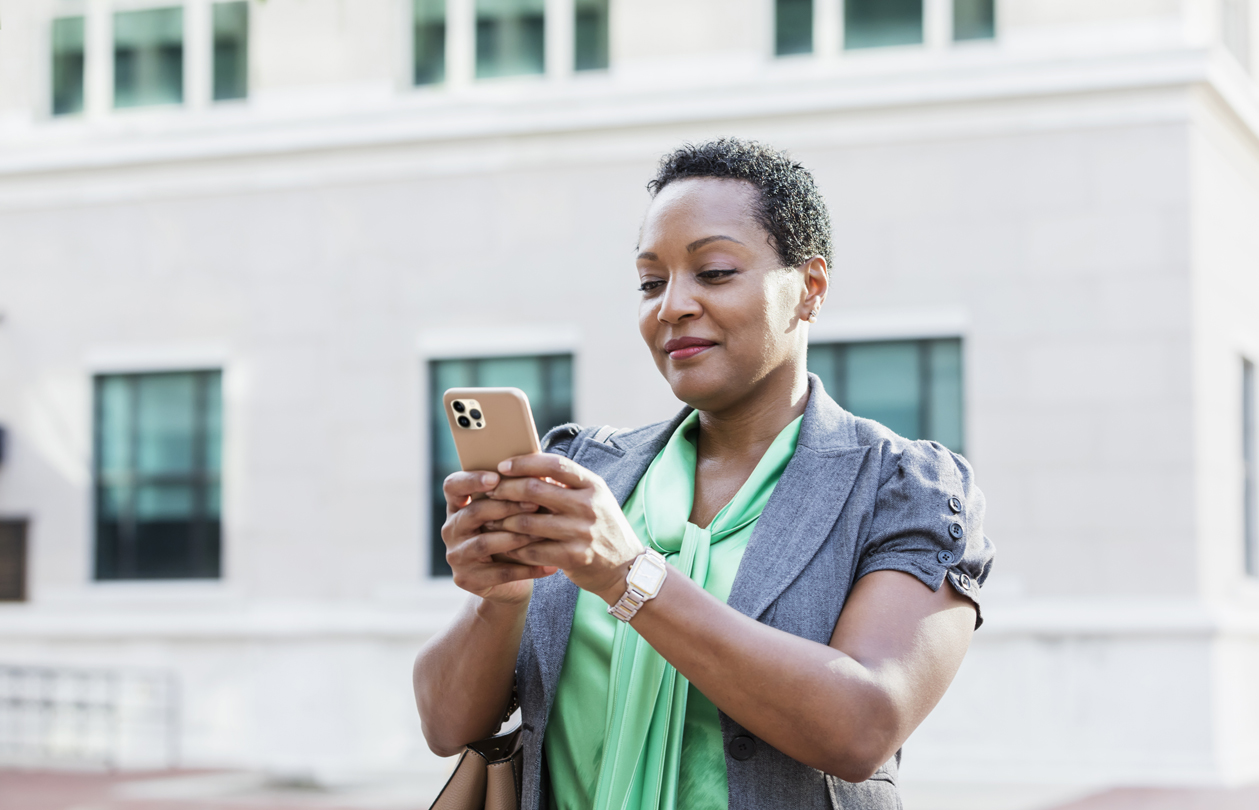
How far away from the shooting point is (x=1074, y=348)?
1026 centimetres

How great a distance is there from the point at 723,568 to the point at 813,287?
50 cm

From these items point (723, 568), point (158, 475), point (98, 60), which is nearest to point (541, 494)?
point (723, 568)

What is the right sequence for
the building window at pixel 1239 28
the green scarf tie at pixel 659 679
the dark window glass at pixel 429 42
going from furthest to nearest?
the dark window glass at pixel 429 42
the building window at pixel 1239 28
the green scarf tie at pixel 659 679

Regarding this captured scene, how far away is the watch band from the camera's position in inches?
66.7

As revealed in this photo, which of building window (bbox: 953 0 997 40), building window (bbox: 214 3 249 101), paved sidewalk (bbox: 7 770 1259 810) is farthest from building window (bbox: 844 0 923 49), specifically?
paved sidewalk (bbox: 7 770 1259 810)

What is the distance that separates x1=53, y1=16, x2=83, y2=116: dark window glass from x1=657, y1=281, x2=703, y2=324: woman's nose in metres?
12.6

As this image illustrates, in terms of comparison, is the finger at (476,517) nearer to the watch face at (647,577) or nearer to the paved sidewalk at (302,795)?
the watch face at (647,577)

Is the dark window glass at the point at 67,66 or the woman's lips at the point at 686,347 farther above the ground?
the dark window glass at the point at 67,66

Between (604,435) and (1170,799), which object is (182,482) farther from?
(604,435)

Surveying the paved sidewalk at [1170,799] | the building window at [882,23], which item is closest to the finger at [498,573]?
the paved sidewalk at [1170,799]

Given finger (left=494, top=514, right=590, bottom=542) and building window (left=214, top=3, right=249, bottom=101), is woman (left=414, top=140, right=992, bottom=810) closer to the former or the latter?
finger (left=494, top=514, right=590, bottom=542)

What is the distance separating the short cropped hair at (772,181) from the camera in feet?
6.67

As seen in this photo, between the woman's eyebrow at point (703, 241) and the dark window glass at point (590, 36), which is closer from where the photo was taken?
the woman's eyebrow at point (703, 241)

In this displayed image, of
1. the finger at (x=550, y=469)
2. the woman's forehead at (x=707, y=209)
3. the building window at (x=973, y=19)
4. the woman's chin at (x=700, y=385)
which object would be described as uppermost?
the building window at (x=973, y=19)
